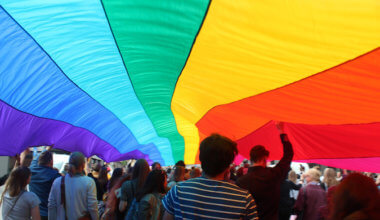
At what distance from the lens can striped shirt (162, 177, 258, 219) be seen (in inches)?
78.2

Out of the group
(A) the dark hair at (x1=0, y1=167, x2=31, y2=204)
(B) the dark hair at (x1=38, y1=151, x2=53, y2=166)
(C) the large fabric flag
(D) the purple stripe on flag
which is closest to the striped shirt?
(C) the large fabric flag

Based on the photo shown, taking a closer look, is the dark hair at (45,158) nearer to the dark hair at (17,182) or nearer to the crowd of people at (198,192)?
the crowd of people at (198,192)

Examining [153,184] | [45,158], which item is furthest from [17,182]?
[153,184]

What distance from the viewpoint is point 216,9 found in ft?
8.05

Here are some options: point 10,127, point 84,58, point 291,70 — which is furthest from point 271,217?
point 10,127

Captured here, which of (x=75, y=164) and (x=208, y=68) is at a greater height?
(x=208, y=68)

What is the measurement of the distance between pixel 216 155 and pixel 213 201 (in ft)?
0.82

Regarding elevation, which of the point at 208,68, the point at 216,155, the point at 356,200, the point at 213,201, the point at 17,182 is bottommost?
the point at 17,182

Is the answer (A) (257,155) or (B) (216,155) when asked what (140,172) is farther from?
(B) (216,155)

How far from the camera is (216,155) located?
205 cm

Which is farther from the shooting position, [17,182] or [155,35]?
[17,182]

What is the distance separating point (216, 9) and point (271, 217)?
1.86 meters

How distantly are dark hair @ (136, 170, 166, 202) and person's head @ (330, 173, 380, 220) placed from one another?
2.13 metres

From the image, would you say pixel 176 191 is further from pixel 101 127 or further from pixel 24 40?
pixel 101 127
